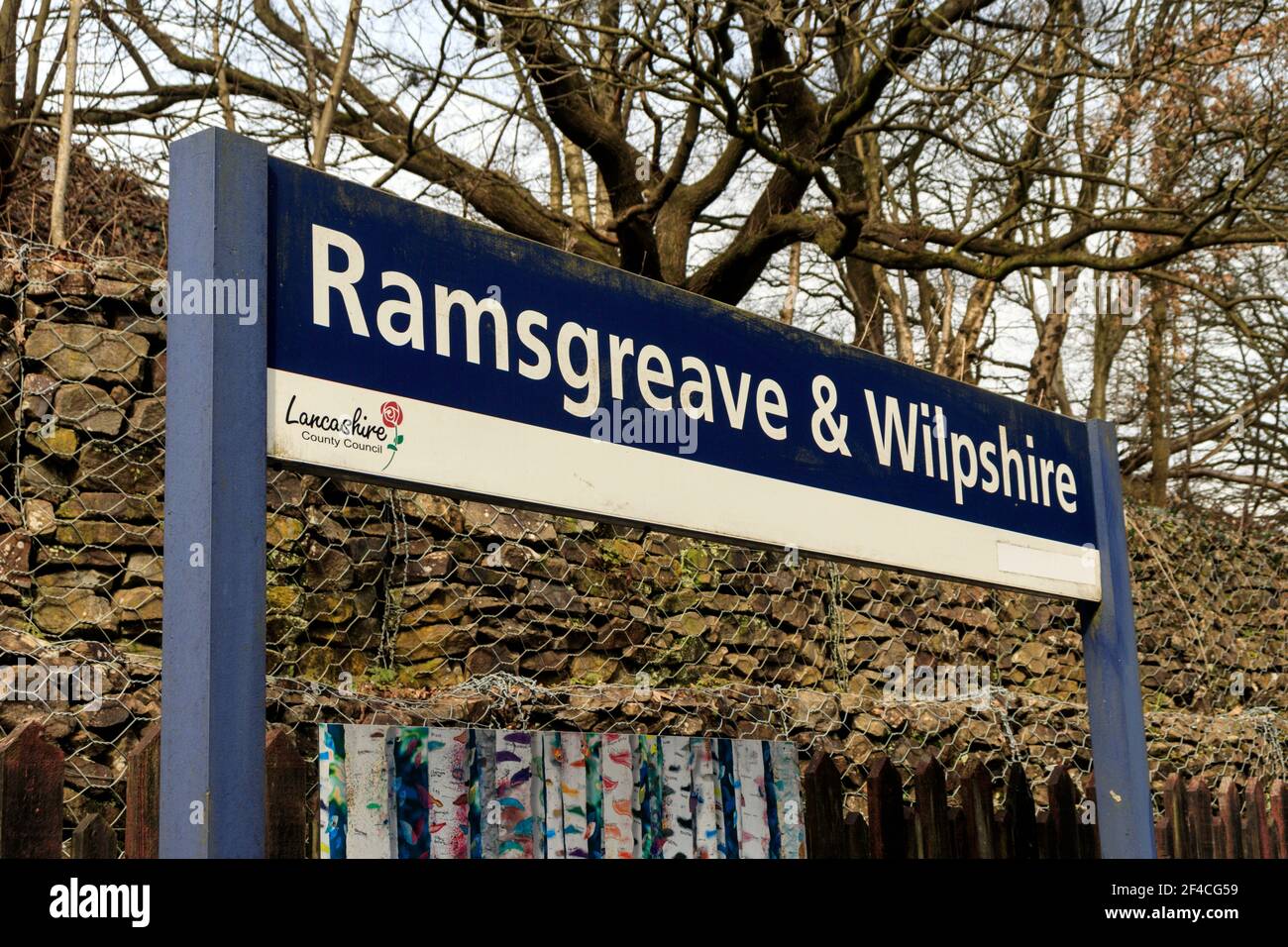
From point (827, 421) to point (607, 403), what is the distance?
0.61 m

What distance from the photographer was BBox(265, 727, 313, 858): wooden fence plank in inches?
91.8

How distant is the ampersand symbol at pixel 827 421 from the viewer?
266cm

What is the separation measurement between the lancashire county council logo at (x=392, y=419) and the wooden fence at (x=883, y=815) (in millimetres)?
705

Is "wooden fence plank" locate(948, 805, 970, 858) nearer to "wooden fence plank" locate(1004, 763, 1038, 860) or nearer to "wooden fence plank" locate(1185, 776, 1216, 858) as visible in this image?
"wooden fence plank" locate(1004, 763, 1038, 860)

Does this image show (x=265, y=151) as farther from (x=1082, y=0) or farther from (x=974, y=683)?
(x=1082, y=0)

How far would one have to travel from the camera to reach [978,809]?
11.4 feet

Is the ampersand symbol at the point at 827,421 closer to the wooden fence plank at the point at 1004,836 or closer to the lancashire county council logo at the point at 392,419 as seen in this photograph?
the lancashire county council logo at the point at 392,419

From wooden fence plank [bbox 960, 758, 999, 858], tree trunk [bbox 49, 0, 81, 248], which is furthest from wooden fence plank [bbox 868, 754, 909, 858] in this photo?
tree trunk [bbox 49, 0, 81, 248]

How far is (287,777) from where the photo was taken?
236 cm

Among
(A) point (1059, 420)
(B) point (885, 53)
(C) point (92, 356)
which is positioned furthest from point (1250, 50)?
(C) point (92, 356)

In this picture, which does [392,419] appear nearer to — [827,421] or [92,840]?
[92,840]
